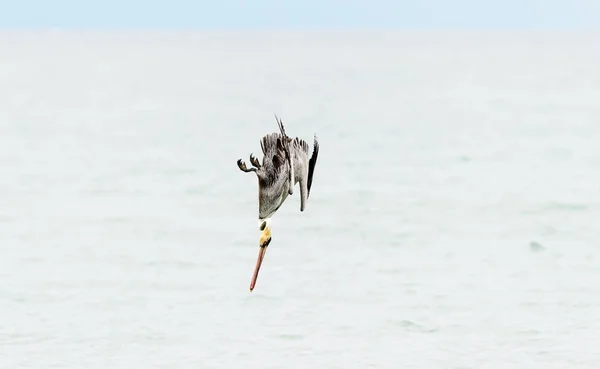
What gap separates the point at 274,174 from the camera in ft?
56.0

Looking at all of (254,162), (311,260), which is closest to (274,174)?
(254,162)

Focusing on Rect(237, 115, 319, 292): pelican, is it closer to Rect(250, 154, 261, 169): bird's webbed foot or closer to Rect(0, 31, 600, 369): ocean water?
Rect(250, 154, 261, 169): bird's webbed foot

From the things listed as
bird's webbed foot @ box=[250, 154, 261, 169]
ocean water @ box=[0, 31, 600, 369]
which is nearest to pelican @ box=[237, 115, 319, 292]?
bird's webbed foot @ box=[250, 154, 261, 169]

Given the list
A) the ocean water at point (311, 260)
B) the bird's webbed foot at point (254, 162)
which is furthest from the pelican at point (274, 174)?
the ocean water at point (311, 260)

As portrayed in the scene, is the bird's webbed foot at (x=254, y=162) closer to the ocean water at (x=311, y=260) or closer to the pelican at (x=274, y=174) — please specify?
the pelican at (x=274, y=174)

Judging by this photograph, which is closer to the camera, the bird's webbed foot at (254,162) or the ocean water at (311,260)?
the bird's webbed foot at (254,162)

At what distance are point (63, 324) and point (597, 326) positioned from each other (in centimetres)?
1594

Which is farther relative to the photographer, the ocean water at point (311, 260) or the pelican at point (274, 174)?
the ocean water at point (311, 260)

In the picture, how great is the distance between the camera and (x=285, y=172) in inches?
671

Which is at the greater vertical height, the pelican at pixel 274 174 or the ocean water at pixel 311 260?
the pelican at pixel 274 174

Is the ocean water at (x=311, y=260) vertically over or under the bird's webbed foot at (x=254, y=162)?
under

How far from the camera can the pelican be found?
669 inches

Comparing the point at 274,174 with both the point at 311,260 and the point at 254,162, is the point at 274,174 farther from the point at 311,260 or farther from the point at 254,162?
the point at 311,260

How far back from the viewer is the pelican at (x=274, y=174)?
17.0 metres
